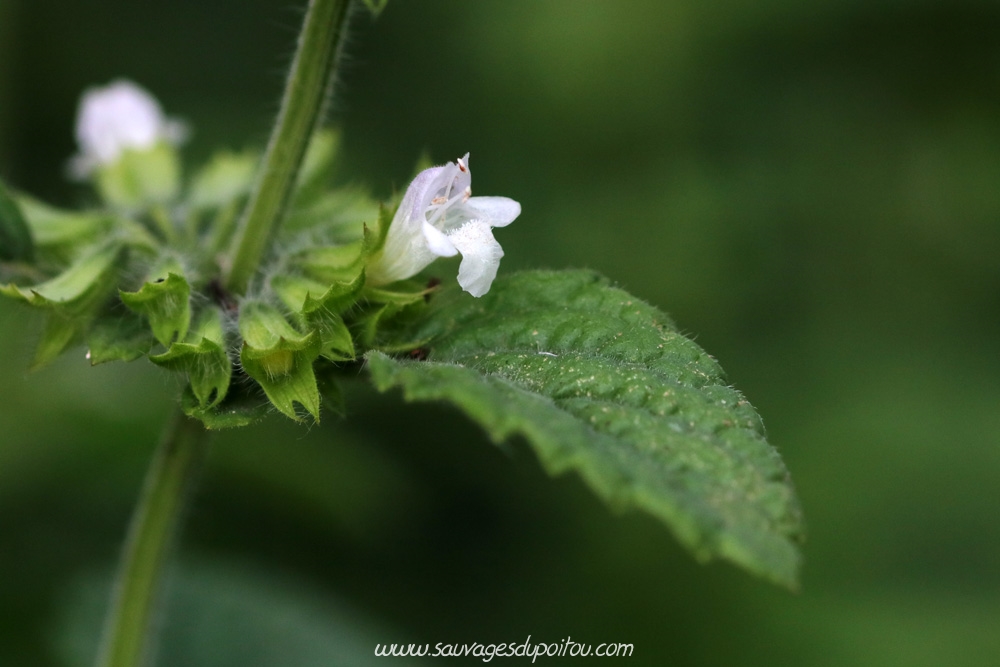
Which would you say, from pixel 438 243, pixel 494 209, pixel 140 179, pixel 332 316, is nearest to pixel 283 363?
pixel 332 316

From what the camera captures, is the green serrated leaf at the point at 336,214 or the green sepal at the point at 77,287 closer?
the green sepal at the point at 77,287

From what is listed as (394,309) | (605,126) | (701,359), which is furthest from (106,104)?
(605,126)

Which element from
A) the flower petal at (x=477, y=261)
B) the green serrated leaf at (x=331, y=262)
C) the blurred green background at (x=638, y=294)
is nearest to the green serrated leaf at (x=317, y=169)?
the green serrated leaf at (x=331, y=262)

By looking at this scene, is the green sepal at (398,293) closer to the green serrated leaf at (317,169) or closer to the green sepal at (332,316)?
the green sepal at (332,316)

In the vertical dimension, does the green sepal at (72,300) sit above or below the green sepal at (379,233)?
below

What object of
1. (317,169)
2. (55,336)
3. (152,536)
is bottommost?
(152,536)

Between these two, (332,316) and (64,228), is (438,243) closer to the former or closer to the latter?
(332,316)
